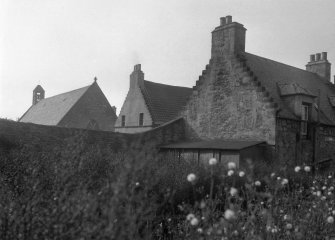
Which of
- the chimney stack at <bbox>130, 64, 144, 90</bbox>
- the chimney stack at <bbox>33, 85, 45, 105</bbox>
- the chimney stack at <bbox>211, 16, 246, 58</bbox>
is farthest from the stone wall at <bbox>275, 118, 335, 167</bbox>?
the chimney stack at <bbox>33, 85, 45, 105</bbox>

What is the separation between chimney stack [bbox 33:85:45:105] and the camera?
50525 millimetres

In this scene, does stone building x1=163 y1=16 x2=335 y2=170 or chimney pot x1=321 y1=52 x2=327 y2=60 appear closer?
stone building x1=163 y1=16 x2=335 y2=170

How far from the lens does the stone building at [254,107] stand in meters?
18.3

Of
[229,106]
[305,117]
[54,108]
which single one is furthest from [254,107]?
[54,108]

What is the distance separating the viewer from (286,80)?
868 inches

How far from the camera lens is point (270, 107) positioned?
17.9m

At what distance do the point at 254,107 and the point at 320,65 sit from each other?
40.0 ft

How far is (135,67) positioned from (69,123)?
8153 millimetres

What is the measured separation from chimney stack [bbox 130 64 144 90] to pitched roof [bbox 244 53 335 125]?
10.3 m

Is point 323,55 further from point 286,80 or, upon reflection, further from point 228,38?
point 228,38

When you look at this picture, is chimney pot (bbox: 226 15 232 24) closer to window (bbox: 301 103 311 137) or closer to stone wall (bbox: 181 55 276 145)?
stone wall (bbox: 181 55 276 145)

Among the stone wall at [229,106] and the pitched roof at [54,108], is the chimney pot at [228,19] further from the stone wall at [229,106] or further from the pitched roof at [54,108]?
the pitched roof at [54,108]

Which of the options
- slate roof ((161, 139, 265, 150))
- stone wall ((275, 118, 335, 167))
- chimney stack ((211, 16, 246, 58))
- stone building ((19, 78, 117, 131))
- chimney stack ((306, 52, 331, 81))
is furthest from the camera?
stone building ((19, 78, 117, 131))

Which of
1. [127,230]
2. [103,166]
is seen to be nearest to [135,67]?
[103,166]
